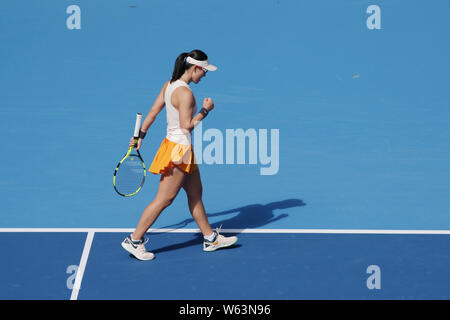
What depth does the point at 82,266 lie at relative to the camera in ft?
26.7

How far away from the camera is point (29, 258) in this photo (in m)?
8.34

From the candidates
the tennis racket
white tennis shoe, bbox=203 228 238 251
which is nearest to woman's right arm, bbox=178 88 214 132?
the tennis racket

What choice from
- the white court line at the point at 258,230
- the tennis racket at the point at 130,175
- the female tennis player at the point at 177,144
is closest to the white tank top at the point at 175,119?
the female tennis player at the point at 177,144

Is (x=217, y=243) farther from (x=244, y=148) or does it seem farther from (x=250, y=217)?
(x=244, y=148)

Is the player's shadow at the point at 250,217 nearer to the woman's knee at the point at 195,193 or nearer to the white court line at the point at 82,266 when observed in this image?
the woman's knee at the point at 195,193

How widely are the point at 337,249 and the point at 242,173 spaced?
2463mm

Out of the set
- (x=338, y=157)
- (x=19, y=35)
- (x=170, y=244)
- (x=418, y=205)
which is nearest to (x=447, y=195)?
(x=418, y=205)

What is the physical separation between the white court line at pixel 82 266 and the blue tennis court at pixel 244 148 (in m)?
0.03

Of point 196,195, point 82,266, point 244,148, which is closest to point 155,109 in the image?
point 196,195

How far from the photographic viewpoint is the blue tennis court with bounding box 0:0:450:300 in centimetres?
808

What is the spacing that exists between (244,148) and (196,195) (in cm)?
305

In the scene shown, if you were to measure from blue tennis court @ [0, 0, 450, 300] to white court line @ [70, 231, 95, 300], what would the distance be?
31 mm

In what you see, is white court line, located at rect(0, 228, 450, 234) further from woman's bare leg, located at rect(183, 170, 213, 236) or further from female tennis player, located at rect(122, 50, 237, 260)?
female tennis player, located at rect(122, 50, 237, 260)

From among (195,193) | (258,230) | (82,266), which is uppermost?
(195,193)
